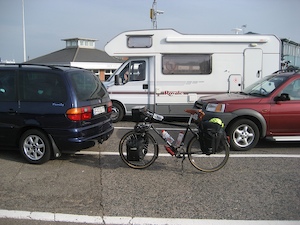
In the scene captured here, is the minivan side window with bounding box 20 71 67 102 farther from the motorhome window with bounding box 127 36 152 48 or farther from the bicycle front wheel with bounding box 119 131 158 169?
the motorhome window with bounding box 127 36 152 48

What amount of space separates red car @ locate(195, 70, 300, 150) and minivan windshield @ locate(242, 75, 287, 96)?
2.7 inches

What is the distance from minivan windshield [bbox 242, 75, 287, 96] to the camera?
23.3 feet

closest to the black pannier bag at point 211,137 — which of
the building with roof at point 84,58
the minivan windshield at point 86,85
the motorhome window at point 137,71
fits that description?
the minivan windshield at point 86,85

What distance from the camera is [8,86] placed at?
5973mm

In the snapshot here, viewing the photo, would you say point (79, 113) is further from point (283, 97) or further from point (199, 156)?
point (283, 97)

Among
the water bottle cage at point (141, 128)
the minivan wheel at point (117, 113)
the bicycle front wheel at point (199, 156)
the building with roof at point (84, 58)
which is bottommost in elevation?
the bicycle front wheel at point (199, 156)

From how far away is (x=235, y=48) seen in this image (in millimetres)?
10266

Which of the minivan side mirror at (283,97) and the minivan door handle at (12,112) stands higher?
the minivan side mirror at (283,97)

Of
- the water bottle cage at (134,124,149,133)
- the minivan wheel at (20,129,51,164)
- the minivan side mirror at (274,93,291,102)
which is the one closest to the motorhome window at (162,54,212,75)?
the minivan side mirror at (274,93,291,102)

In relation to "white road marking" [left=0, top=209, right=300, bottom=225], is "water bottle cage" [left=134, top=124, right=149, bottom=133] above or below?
above

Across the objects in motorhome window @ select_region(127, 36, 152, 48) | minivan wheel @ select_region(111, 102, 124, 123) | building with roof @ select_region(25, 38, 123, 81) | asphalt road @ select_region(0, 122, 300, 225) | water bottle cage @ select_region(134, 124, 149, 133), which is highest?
building with roof @ select_region(25, 38, 123, 81)

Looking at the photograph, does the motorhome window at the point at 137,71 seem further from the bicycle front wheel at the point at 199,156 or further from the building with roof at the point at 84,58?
the building with roof at the point at 84,58

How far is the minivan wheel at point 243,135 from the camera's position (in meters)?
6.83

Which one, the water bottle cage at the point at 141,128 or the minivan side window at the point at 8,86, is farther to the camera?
the minivan side window at the point at 8,86
